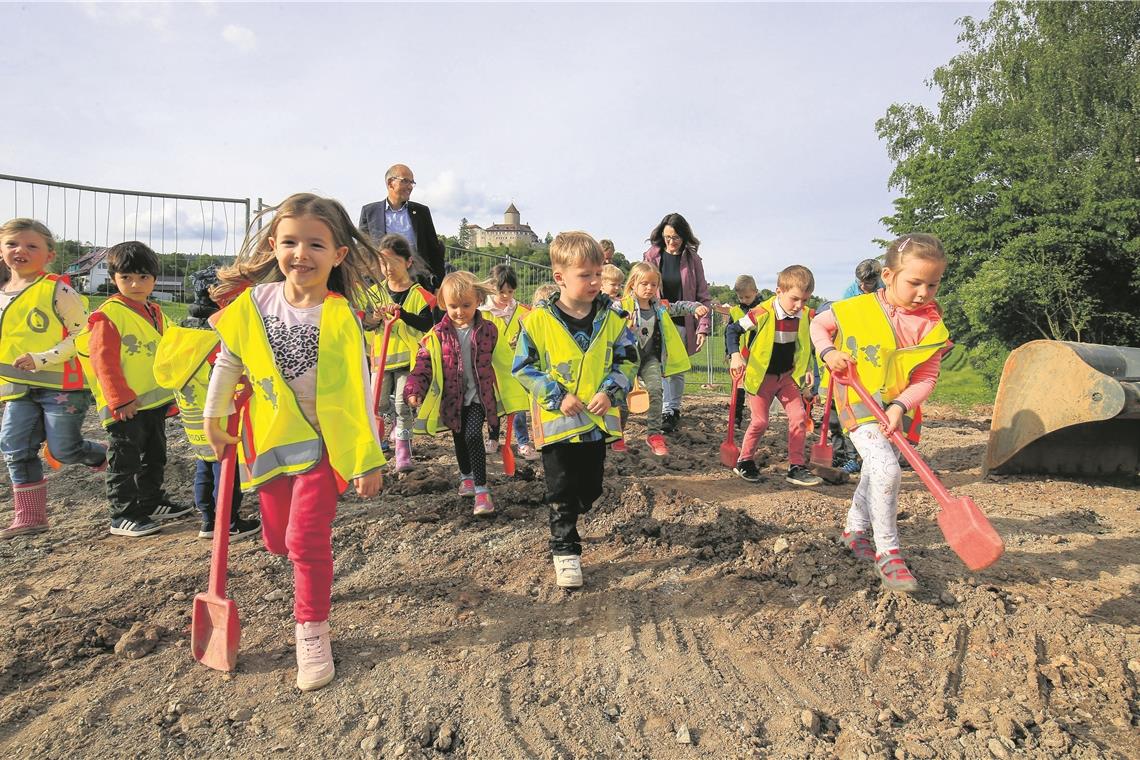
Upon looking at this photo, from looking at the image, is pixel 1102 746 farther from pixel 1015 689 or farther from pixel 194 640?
pixel 194 640

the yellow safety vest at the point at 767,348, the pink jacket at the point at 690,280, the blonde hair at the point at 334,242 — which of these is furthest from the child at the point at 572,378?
the pink jacket at the point at 690,280

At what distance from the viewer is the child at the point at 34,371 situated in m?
4.00

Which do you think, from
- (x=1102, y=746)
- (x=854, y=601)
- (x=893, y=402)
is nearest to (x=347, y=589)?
(x=854, y=601)

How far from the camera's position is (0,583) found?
3.37 meters

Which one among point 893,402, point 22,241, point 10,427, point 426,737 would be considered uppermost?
point 22,241

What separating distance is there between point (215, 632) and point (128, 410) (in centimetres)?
206

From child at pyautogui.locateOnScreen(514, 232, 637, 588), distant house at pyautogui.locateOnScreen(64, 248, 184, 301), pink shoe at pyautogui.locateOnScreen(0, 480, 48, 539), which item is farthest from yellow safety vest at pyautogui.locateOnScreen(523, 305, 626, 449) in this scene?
distant house at pyautogui.locateOnScreen(64, 248, 184, 301)

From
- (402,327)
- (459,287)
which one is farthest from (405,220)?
(459,287)

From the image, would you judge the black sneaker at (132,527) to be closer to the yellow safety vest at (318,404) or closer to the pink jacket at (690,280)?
the yellow safety vest at (318,404)

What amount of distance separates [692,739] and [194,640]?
6.11 feet

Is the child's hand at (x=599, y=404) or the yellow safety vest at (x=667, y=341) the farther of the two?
the yellow safety vest at (x=667, y=341)

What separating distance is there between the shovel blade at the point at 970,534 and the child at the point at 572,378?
1481 mm

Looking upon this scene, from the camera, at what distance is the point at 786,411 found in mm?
5145

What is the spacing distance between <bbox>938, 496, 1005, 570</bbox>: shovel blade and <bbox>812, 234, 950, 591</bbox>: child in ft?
0.96
